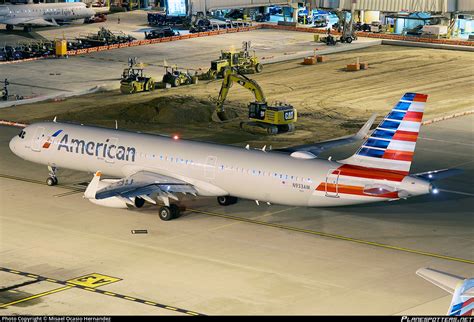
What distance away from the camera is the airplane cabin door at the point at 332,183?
5412cm

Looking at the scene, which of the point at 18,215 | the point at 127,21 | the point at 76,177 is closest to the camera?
the point at 18,215

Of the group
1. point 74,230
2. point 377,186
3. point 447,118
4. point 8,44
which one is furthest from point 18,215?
point 8,44

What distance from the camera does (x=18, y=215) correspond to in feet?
190

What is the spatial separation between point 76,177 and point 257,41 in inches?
2678

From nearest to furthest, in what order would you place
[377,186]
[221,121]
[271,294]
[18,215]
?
[271,294]
[377,186]
[18,215]
[221,121]

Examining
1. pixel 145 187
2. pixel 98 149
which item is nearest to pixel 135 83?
pixel 98 149

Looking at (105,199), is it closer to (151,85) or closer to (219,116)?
(219,116)

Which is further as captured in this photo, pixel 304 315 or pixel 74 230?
pixel 74 230

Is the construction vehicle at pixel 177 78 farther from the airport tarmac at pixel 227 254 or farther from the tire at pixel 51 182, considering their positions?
the tire at pixel 51 182

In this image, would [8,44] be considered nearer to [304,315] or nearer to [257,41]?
[257,41]

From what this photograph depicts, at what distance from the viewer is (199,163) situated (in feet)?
192

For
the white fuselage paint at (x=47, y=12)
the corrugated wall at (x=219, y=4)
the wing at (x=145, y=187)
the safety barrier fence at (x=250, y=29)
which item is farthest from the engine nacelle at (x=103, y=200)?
the white fuselage paint at (x=47, y=12)

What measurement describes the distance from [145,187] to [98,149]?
20.0 ft

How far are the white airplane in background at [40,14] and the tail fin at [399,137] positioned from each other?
89.0 metres
